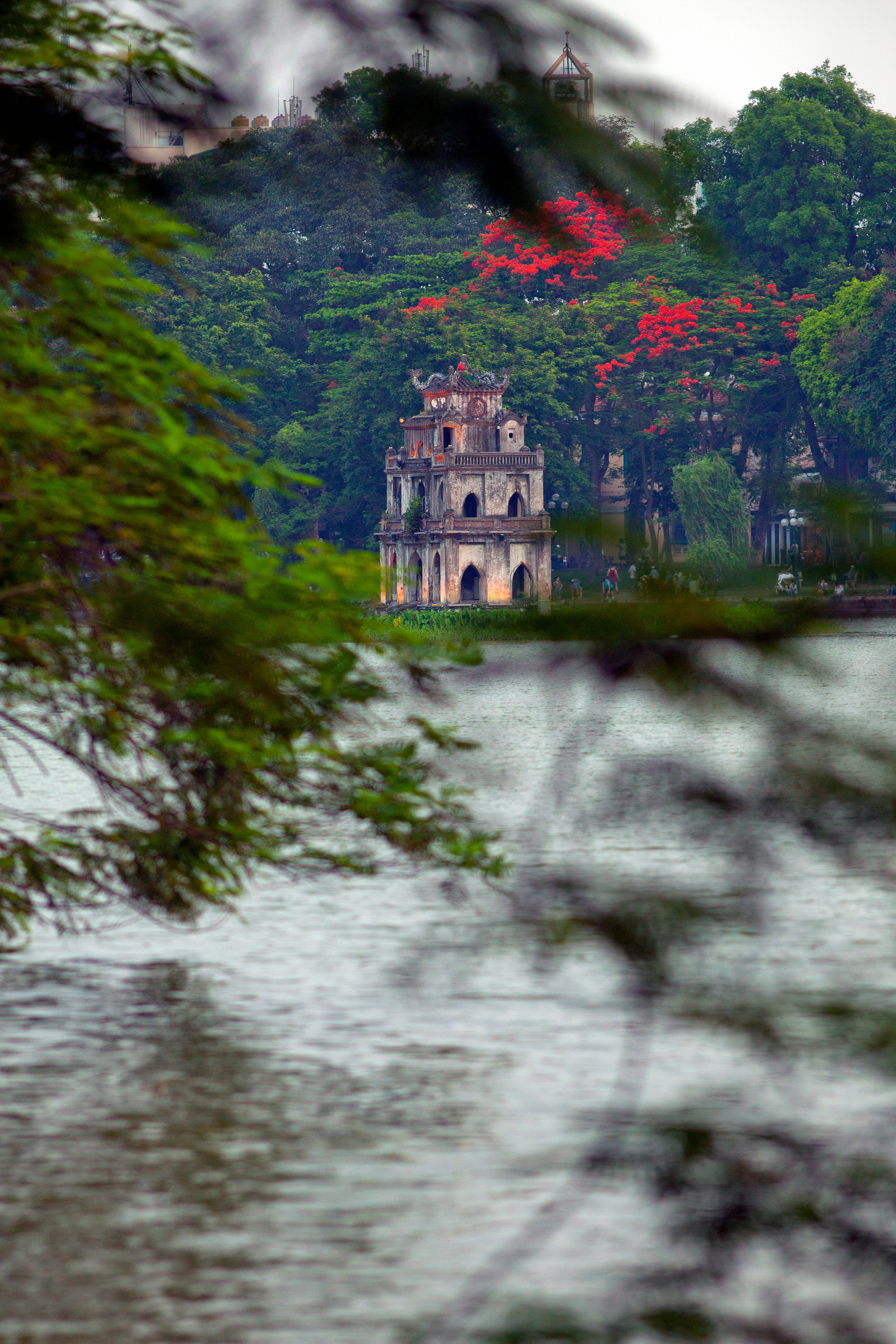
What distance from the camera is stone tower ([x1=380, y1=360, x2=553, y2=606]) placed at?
4809 centimetres

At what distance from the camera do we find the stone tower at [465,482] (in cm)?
4809

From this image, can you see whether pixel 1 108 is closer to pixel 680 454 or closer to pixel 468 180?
pixel 468 180

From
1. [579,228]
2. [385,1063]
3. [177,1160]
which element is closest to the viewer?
[579,228]

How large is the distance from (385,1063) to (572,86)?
21.0 feet

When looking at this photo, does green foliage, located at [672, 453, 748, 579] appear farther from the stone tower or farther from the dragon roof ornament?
the dragon roof ornament

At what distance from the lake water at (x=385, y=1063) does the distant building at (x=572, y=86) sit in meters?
0.47

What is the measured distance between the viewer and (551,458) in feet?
144

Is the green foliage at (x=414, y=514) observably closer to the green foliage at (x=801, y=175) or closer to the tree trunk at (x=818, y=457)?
the green foliage at (x=801, y=175)

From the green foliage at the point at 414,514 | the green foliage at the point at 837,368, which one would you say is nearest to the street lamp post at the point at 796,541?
the green foliage at the point at 837,368

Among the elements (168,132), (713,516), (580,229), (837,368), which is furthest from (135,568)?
(837,368)

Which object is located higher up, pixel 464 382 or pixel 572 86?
pixel 464 382

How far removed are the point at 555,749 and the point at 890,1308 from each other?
0.61m

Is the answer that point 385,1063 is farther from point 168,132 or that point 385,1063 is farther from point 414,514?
point 414,514

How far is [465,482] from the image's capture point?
49031mm
